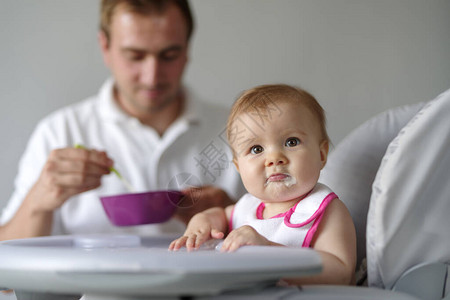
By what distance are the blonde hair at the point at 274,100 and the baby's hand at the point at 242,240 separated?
0.12 metres

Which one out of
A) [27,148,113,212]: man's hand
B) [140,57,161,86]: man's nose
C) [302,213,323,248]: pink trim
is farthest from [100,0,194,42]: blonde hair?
[302,213,323,248]: pink trim

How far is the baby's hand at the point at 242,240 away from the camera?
43 cm

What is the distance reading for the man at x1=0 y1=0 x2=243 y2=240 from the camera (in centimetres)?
130

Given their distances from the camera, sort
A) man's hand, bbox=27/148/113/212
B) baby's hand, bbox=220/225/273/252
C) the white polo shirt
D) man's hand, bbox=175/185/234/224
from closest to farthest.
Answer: baby's hand, bbox=220/225/273/252 < man's hand, bbox=175/185/234/224 < man's hand, bbox=27/148/113/212 < the white polo shirt

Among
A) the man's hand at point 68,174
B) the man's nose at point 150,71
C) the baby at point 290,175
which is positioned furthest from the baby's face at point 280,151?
the man's nose at point 150,71

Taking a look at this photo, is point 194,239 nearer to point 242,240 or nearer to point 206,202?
point 242,240

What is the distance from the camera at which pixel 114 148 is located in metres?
1.39

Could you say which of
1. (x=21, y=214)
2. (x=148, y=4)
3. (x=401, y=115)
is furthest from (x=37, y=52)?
(x=401, y=115)

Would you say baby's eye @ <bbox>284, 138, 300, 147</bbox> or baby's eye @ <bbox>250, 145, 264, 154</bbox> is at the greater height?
baby's eye @ <bbox>284, 138, 300, 147</bbox>

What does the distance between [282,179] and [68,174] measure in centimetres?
66

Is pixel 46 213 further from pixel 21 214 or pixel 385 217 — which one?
pixel 385 217

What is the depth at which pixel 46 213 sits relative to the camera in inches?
43.6

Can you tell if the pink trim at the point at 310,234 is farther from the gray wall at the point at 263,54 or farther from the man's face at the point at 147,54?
the man's face at the point at 147,54

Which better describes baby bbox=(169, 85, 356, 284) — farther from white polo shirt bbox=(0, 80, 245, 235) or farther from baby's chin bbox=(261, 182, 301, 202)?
white polo shirt bbox=(0, 80, 245, 235)
